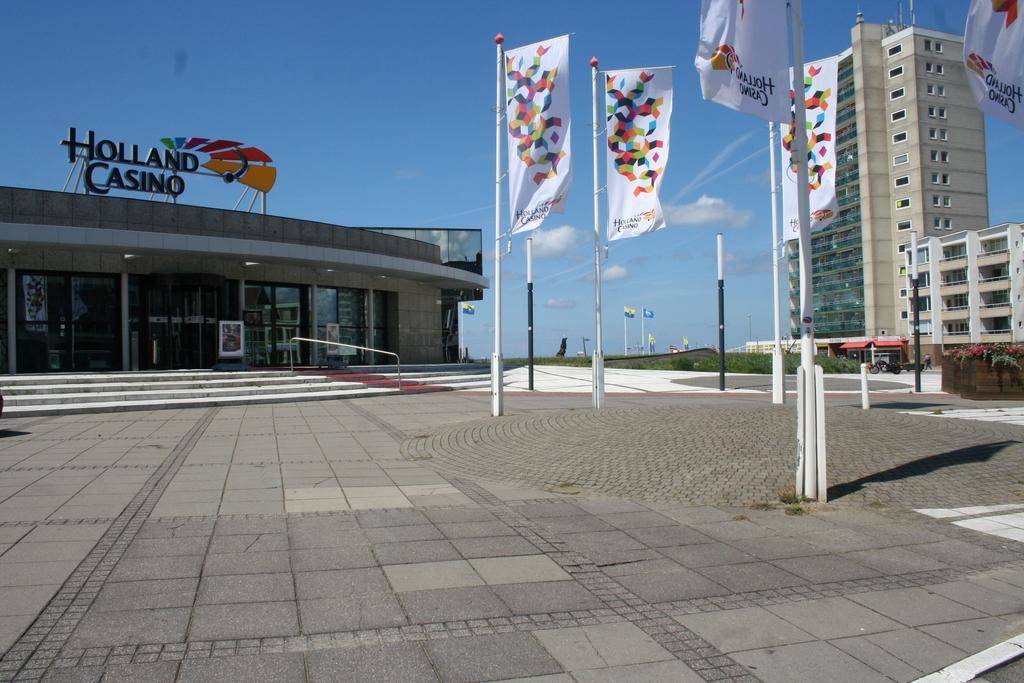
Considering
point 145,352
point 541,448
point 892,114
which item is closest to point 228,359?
point 145,352

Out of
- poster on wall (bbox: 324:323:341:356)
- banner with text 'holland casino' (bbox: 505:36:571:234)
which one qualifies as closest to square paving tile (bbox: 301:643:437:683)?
banner with text 'holland casino' (bbox: 505:36:571:234)

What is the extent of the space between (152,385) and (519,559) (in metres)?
17.1

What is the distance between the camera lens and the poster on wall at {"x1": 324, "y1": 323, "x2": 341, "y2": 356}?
92.2 feet

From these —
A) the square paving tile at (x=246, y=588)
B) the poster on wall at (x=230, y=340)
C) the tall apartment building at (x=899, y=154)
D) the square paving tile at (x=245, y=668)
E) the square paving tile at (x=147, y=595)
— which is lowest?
the square paving tile at (x=245, y=668)

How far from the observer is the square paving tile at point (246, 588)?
14.9ft

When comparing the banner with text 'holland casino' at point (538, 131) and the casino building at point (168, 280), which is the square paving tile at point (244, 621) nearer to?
the banner with text 'holland casino' at point (538, 131)

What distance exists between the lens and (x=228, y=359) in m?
23.5

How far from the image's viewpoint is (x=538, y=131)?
1459cm

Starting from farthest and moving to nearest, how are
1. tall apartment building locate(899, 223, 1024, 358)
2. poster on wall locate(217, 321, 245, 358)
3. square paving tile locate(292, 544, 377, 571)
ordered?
tall apartment building locate(899, 223, 1024, 358), poster on wall locate(217, 321, 245, 358), square paving tile locate(292, 544, 377, 571)

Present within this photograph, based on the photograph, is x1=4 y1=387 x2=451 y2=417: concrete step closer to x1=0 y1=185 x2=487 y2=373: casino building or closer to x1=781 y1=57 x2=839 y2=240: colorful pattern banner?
x1=0 y1=185 x2=487 y2=373: casino building

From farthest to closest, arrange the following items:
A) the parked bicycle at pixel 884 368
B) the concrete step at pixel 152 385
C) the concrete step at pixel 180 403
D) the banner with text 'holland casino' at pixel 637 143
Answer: the parked bicycle at pixel 884 368 < the concrete step at pixel 152 385 < the concrete step at pixel 180 403 < the banner with text 'holland casino' at pixel 637 143

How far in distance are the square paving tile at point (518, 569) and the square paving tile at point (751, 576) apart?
106 cm

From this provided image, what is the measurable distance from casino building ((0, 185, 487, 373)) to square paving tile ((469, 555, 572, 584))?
67.9 ft

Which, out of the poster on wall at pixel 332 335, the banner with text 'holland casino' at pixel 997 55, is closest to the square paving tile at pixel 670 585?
the banner with text 'holland casino' at pixel 997 55
